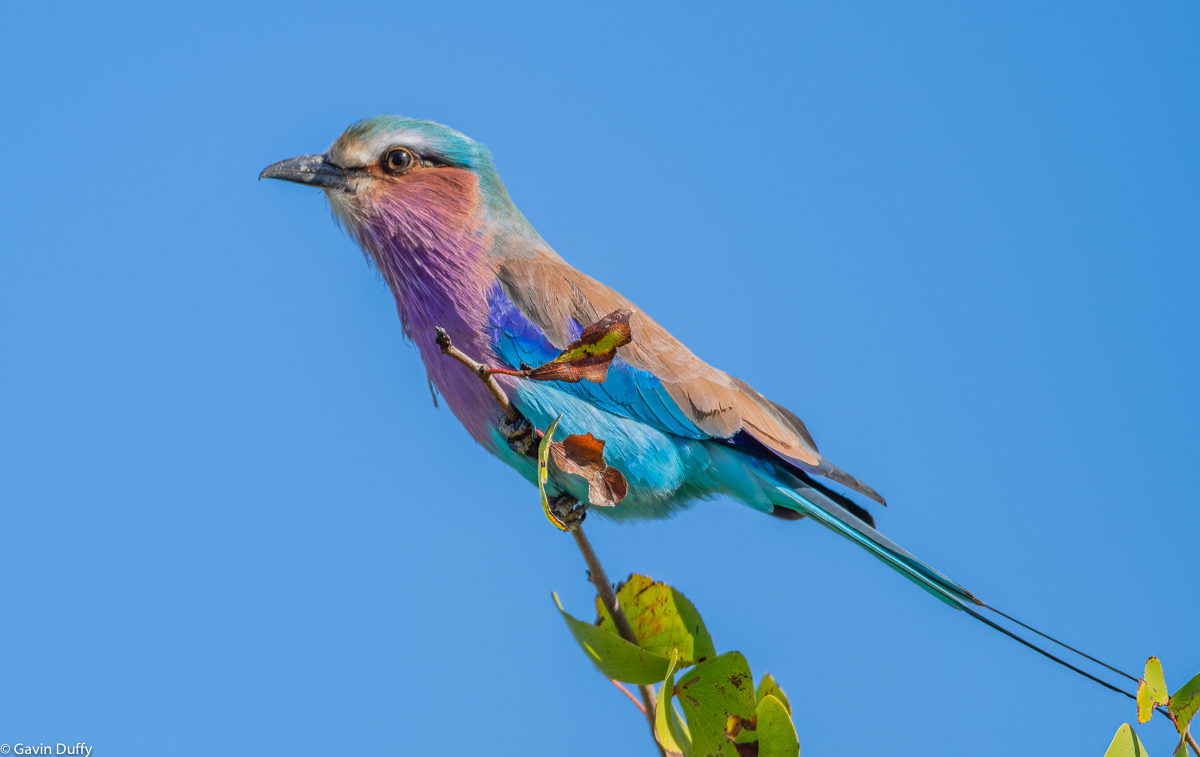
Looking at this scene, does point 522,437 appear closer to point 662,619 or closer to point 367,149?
point 662,619

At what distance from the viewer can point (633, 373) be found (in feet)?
12.5

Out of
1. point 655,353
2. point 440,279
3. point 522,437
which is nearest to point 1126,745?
point 522,437

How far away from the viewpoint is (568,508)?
133 inches

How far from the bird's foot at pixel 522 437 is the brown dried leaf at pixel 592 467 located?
106cm

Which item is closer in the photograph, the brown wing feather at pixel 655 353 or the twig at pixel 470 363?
the twig at pixel 470 363

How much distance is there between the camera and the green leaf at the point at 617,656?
8.59 ft

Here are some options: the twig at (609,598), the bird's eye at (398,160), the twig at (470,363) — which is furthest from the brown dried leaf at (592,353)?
the bird's eye at (398,160)

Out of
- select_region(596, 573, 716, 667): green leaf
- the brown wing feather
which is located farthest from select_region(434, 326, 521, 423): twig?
the brown wing feather

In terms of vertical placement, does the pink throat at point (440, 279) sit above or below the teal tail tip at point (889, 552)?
above

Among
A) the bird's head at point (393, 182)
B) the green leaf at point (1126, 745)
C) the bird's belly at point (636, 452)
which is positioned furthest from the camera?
the bird's head at point (393, 182)

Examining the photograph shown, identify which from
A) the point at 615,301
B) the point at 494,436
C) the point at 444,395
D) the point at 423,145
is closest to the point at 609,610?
the point at 494,436

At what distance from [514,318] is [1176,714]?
232cm

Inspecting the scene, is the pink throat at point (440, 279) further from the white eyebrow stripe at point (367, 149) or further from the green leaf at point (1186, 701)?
the green leaf at point (1186, 701)

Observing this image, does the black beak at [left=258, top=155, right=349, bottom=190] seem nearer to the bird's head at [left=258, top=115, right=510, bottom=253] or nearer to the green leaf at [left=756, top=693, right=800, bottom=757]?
the bird's head at [left=258, top=115, right=510, bottom=253]
